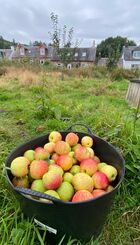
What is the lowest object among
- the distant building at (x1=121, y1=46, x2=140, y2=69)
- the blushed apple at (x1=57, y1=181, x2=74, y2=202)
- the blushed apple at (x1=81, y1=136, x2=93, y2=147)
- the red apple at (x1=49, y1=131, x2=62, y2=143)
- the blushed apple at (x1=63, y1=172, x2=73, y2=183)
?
the blushed apple at (x1=57, y1=181, x2=74, y2=202)

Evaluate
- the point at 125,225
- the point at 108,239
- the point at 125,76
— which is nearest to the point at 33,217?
the point at 108,239

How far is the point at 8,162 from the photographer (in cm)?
137

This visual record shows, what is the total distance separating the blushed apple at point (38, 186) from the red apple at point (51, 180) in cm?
4

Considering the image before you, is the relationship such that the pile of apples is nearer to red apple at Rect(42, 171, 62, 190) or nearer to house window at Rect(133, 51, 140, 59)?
red apple at Rect(42, 171, 62, 190)

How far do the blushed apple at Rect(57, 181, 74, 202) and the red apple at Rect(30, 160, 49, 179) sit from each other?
151 mm

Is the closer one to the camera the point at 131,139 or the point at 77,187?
the point at 77,187

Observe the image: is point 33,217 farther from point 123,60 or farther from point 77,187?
Answer: point 123,60

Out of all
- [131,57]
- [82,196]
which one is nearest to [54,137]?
[82,196]

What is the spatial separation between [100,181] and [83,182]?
0.38ft

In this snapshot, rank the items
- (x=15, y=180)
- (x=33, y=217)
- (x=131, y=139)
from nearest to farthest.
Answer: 1. (x=33, y=217)
2. (x=15, y=180)
3. (x=131, y=139)

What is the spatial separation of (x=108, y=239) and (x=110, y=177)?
52cm

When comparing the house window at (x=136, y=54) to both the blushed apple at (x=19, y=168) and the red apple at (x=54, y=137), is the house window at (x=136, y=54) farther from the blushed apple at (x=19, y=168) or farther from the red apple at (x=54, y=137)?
the blushed apple at (x=19, y=168)

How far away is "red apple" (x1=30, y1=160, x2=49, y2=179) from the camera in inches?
50.9

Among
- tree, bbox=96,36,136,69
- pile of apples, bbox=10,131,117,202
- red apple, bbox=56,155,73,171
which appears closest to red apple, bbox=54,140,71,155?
pile of apples, bbox=10,131,117,202
